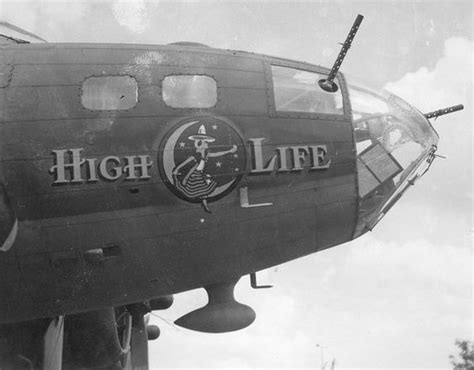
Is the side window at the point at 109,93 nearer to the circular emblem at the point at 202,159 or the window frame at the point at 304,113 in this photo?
the circular emblem at the point at 202,159

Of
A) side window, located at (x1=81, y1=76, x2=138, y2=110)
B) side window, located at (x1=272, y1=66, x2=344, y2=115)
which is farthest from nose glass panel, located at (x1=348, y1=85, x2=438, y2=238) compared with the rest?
side window, located at (x1=81, y1=76, x2=138, y2=110)

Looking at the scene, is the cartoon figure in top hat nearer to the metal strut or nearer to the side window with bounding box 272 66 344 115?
the side window with bounding box 272 66 344 115

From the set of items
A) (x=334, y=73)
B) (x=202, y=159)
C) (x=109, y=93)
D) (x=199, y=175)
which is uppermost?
(x=334, y=73)

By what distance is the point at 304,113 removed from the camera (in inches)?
340

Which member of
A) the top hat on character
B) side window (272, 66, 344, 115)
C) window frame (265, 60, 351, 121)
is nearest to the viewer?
the top hat on character

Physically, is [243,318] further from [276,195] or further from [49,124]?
[49,124]

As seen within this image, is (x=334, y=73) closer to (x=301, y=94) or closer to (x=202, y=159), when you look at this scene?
(x=301, y=94)

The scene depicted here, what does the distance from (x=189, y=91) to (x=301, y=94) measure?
66.3 inches

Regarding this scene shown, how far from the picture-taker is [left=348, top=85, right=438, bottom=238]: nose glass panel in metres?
8.94

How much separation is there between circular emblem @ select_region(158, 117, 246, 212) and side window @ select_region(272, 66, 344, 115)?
0.93m

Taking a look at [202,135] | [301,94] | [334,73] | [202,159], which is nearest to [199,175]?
[202,159]

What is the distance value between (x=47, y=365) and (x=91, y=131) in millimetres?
6146

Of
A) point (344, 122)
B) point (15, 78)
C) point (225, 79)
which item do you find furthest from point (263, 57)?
point (15, 78)

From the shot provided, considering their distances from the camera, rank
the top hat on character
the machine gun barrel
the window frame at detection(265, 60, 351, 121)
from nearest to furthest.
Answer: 1. the top hat on character
2. the window frame at detection(265, 60, 351, 121)
3. the machine gun barrel
